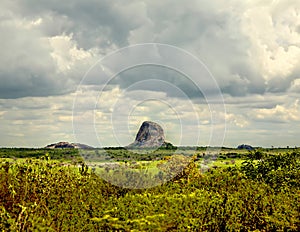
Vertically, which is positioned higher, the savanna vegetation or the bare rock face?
the bare rock face

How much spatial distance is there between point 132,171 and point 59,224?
8338 millimetres

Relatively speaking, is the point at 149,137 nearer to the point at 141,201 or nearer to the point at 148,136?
the point at 148,136

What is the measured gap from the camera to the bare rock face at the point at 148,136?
19.8 metres

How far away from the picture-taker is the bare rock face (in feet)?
64.9

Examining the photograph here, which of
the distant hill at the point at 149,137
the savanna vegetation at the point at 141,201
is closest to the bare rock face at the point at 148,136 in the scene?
the distant hill at the point at 149,137

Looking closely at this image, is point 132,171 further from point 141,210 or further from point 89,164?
point 141,210

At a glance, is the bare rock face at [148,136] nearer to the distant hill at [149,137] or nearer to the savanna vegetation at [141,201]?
the distant hill at [149,137]

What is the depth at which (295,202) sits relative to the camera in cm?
1224

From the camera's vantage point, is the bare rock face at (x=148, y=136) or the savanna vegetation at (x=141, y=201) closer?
the savanna vegetation at (x=141, y=201)

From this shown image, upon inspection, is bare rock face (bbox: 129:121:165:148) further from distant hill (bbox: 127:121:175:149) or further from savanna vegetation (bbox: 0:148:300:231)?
savanna vegetation (bbox: 0:148:300:231)

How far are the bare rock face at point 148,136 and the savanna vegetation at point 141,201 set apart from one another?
1.84m

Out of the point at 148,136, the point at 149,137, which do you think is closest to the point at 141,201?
the point at 148,136

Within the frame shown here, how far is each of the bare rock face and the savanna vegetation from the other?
1841 mm

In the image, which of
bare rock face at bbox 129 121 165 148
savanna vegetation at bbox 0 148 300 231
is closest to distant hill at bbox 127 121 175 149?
bare rock face at bbox 129 121 165 148
